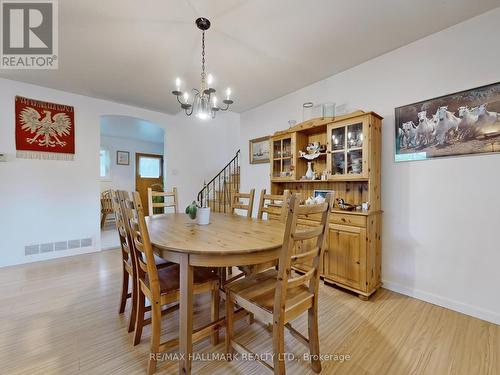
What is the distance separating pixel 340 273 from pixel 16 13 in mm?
3867

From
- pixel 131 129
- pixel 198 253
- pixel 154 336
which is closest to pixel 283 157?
pixel 198 253

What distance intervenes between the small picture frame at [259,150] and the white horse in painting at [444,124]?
2.22 meters

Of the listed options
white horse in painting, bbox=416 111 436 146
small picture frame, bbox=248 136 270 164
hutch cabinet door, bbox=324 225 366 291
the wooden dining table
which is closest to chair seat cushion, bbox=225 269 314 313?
the wooden dining table

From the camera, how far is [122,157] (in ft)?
21.3

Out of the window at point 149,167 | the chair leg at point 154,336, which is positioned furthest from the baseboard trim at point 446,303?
the window at point 149,167

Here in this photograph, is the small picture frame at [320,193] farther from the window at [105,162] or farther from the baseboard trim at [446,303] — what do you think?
the window at [105,162]

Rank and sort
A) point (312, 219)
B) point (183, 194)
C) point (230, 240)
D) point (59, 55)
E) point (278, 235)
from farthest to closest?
1. point (183, 194)
2. point (312, 219)
3. point (59, 55)
4. point (278, 235)
5. point (230, 240)

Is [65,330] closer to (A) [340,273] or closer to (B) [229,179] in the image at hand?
(A) [340,273]

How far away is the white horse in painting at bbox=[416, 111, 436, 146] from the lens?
85.0 inches

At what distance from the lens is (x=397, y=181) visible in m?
2.39

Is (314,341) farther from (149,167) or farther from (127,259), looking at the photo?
(149,167)

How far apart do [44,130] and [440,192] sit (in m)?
5.04

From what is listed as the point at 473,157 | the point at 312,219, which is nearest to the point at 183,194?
the point at 312,219

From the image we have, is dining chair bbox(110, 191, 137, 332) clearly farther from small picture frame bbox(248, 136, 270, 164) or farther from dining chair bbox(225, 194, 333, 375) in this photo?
small picture frame bbox(248, 136, 270, 164)
